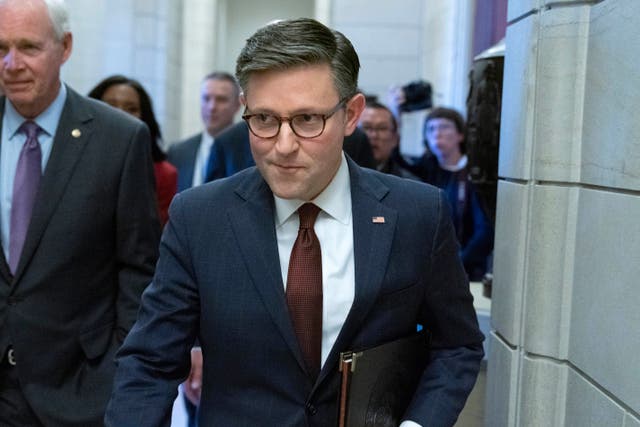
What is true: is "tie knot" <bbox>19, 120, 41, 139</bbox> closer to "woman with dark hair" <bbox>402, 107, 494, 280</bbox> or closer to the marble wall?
the marble wall

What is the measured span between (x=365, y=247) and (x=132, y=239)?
1.31m

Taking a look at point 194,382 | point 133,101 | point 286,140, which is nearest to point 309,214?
point 286,140

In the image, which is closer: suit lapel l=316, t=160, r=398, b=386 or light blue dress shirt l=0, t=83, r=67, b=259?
suit lapel l=316, t=160, r=398, b=386

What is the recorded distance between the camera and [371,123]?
22.8 ft

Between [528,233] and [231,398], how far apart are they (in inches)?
48.0

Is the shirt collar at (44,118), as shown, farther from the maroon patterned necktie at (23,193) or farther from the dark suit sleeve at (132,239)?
the dark suit sleeve at (132,239)

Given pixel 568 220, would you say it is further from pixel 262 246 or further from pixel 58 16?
pixel 58 16

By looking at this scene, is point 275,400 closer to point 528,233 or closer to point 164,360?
point 164,360

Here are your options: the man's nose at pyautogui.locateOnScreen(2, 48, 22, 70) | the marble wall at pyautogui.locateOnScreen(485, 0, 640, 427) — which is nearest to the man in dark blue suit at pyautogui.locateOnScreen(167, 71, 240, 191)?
the man's nose at pyautogui.locateOnScreen(2, 48, 22, 70)

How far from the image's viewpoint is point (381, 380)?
258 cm

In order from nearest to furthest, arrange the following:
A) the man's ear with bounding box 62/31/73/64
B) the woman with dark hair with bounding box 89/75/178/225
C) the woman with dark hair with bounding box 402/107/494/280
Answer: the man's ear with bounding box 62/31/73/64, the woman with dark hair with bounding box 89/75/178/225, the woman with dark hair with bounding box 402/107/494/280

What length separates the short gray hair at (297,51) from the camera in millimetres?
2434

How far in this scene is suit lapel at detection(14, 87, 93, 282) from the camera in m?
3.47

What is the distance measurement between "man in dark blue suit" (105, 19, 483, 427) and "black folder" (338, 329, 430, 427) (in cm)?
4
